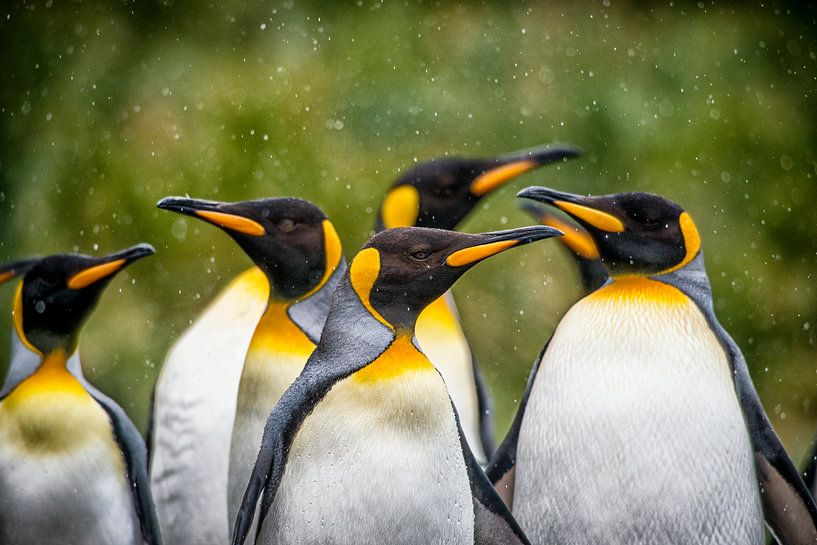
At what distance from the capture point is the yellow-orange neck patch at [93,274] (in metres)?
1.99

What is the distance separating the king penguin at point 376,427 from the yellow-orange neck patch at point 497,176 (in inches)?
38.5

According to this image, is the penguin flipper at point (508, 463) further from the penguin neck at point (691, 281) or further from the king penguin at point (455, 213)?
the king penguin at point (455, 213)

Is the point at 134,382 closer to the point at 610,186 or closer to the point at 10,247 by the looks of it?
the point at 10,247

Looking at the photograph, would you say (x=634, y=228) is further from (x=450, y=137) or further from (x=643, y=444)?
(x=450, y=137)

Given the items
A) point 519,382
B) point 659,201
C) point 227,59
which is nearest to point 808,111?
point 519,382

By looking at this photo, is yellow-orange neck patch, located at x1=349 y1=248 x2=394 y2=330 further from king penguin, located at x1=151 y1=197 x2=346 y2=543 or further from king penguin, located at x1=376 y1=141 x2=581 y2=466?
king penguin, located at x1=376 y1=141 x2=581 y2=466

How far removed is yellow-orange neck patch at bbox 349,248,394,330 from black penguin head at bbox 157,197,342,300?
40 centimetres

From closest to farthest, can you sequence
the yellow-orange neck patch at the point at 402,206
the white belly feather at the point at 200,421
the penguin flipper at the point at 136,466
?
the penguin flipper at the point at 136,466 → the white belly feather at the point at 200,421 → the yellow-orange neck patch at the point at 402,206

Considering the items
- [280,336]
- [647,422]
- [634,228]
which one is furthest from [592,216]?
[280,336]

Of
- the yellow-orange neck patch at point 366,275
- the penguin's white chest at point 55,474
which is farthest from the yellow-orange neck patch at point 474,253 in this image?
the penguin's white chest at point 55,474

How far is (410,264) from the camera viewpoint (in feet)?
5.08

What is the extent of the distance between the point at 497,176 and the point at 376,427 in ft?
3.72

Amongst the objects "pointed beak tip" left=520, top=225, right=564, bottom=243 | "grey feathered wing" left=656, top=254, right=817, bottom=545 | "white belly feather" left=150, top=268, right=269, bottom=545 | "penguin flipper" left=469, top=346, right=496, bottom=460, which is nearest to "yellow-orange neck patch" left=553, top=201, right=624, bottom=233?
"grey feathered wing" left=656, top=254, right=817, bottom=545

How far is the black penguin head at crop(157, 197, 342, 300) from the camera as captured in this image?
1.91 meters
